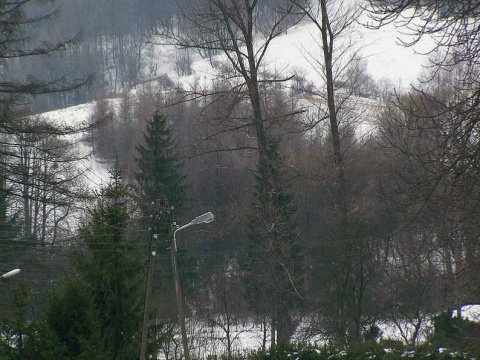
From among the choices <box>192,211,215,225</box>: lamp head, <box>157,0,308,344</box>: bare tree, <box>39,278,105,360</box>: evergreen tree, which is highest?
<box>157,0,308,344</box>: bare tree

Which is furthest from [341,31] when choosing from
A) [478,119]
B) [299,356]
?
[478,119]

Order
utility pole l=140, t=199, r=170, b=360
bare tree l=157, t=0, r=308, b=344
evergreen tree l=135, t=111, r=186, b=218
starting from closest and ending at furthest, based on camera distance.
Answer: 1. utility pole l=140, t=199, r=170, b=360
2. bare tree l=157, t=0, r=308, b=344
3. evergreen tree l=135, t=111, r=186, b=218

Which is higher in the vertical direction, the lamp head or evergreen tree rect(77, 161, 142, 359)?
the lamp head

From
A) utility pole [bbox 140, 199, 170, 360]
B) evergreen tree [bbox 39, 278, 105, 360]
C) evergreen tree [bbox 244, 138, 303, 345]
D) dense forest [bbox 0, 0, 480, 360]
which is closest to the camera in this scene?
dense forest [bbox 0, 0, 480, 360]

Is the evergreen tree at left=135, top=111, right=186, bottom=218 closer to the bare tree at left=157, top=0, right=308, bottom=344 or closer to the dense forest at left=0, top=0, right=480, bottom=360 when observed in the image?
the dense forest at left=0, top=0, right=480, bottom=360

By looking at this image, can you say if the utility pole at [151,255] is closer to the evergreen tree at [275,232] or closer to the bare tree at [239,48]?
the evergreen tree at [275,232]

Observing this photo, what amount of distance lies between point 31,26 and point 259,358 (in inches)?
408

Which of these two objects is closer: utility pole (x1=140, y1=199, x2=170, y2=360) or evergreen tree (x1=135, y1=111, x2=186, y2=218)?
utility pole (x1=140, y1=199, x2=170, y2=360)

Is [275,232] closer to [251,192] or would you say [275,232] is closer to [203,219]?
[251,192]

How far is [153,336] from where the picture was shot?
1709cm

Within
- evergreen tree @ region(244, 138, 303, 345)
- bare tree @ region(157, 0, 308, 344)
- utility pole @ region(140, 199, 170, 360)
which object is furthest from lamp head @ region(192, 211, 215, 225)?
bare tree @ region(157, 0, 308, 344)

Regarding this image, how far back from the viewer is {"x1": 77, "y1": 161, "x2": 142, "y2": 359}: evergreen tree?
1609 centimetres

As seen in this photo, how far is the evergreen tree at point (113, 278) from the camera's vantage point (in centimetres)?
1609

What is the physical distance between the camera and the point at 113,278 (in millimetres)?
16328
